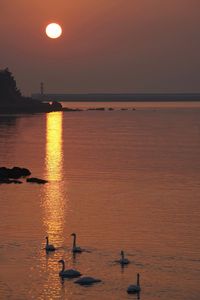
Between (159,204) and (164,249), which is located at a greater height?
(159,204)

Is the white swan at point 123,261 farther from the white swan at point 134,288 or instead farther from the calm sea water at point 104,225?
the white swan at point 134,288

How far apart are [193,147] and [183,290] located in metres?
82.5

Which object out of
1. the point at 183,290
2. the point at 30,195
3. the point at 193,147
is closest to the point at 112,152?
the point at 193,147

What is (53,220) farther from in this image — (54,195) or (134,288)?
(134,288)

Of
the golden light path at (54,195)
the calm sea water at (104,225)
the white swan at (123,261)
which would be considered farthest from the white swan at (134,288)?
the golden light path at (54,195)

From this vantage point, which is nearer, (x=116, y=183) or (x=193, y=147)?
(x=116, y=183)

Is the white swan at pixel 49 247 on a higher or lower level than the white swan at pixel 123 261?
higher

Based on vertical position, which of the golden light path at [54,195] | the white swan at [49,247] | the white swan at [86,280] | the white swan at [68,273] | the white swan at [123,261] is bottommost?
the white swan at [86,280]

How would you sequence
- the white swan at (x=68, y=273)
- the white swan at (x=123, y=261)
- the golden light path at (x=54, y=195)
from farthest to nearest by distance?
the golden light path at (x=54, y=195) → the white swan at (x=123, y=261) → the white swan at (x=68, y=273)

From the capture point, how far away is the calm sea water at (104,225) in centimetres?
4028

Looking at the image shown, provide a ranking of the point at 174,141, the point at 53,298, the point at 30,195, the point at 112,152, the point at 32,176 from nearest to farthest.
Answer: the point at 53,298
the point at 30,195
the point at 32,176
the point at 112,152
the point at 174,141

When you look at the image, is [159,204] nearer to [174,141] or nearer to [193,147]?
[193,147]

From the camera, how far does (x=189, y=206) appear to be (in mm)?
59719

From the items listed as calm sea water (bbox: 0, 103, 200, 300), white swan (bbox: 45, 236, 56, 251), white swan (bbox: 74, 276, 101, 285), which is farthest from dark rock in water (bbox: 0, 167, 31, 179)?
white swan (bbox: 74, 276, 101, 285)
